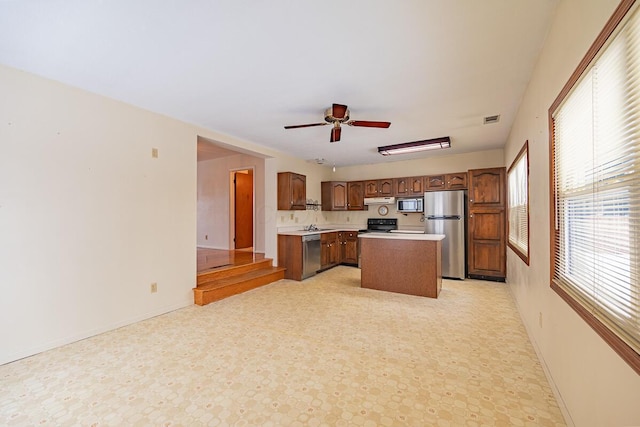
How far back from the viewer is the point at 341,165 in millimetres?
7059

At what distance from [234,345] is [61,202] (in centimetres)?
225

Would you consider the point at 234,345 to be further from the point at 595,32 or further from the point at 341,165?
the point at 341,165

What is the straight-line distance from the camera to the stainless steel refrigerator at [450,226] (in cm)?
528

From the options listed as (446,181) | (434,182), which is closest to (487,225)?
(446,181)

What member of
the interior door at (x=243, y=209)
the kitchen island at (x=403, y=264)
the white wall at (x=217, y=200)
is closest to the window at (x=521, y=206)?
the kitchen island at (x=403, y=264)

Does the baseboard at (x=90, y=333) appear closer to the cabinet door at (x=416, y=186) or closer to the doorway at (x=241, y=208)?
the doorway at (x=241, y=208)

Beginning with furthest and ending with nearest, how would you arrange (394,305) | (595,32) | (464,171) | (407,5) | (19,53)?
(464,171) < (394,305) < (19,53) < (407,5) < (595,32)

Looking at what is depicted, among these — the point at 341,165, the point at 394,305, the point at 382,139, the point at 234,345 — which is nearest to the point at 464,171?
the point at 382,139

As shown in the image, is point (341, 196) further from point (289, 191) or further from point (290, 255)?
point (290, 255)

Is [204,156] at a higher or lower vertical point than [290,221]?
higher

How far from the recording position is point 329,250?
6168mm

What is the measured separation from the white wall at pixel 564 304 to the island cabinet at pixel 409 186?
A: 9.98 feet

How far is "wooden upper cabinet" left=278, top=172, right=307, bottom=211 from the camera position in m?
5.51

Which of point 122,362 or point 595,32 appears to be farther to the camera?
point 122,362
